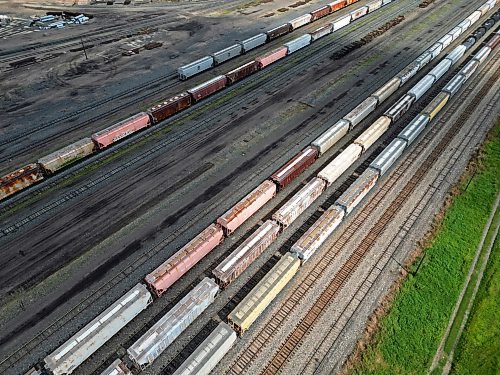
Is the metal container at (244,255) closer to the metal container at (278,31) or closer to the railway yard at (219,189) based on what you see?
the railway yard at (219,189)

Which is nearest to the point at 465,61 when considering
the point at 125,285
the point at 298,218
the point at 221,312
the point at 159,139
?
the point at 298,218

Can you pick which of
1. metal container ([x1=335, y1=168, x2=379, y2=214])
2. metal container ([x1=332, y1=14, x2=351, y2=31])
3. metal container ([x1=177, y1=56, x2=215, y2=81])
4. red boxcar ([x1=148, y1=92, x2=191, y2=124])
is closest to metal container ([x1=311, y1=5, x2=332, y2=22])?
metal container ([x1=332, y1=14, x2=351, y2=31])

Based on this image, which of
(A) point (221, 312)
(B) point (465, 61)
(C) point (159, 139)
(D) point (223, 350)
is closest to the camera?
(D) point (223, 350)

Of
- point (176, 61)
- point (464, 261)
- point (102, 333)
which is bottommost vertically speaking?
point (464, 261)

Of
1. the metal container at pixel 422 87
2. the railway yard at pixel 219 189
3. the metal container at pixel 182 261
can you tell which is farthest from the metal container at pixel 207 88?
the metal container at pixel 422 87

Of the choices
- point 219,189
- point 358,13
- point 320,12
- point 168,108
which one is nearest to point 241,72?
point 168,108

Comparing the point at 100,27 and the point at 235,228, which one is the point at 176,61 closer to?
the point at 100,27

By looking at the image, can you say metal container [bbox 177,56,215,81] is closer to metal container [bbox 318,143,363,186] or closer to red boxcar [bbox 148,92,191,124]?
red boxcar [bbox 148,92,191,124]
